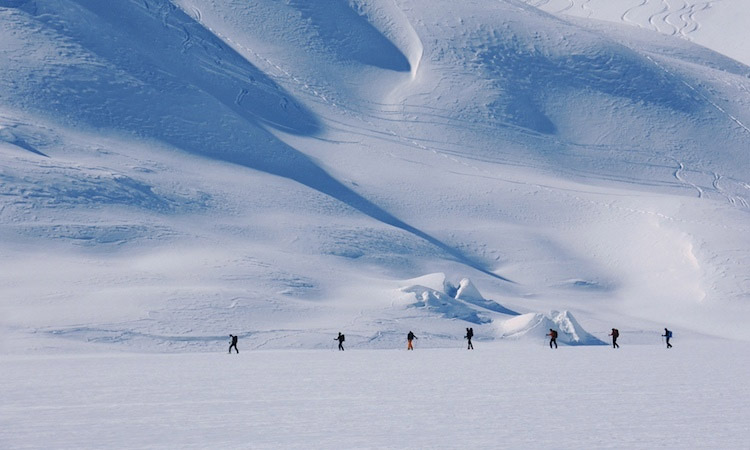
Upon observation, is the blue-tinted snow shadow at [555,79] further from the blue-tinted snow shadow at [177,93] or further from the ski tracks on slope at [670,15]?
the ski tracks on slope at [670,15]

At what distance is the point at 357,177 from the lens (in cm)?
6856

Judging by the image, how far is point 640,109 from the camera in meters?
82.9

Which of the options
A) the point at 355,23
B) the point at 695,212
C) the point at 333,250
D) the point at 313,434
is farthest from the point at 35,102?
the point at 313,434

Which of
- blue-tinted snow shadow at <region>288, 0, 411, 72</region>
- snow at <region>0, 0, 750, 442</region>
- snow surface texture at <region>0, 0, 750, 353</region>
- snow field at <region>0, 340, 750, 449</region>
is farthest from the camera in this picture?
blue-tinted snow shadow at <region>288, 0, 411, 72</region>

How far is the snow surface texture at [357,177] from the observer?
4228cm

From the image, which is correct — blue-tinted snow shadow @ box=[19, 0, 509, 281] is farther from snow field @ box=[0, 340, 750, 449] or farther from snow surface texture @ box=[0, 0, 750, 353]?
snow field @ box=[0, 340, 750, 449]

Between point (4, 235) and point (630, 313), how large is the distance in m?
30.5

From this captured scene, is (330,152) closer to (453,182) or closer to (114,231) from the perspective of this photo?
(453,182)

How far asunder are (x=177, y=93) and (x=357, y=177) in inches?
538

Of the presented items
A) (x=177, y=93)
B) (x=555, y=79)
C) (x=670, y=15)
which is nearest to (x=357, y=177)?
(x=177, y=93)

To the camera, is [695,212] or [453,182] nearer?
[695,212]

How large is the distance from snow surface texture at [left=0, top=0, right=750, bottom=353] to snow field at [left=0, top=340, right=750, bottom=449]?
31.8ft

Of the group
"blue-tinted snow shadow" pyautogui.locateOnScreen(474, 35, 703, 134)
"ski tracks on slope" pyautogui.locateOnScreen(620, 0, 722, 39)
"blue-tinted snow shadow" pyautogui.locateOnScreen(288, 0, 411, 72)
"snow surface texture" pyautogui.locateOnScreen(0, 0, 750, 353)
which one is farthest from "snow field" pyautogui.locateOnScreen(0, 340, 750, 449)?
"ski tracks on slope" pyautogui.locateOnScreen(620, 0, 722, 39)

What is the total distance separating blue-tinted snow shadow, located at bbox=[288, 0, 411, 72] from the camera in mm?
86812
